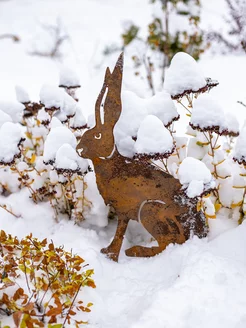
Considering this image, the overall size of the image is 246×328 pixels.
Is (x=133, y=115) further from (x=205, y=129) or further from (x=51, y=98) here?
(x=51, y=98)

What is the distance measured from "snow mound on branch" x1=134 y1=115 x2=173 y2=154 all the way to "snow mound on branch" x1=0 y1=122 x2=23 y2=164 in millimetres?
648

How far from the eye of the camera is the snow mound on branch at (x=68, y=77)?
2.29m

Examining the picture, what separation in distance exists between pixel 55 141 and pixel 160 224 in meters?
0.67

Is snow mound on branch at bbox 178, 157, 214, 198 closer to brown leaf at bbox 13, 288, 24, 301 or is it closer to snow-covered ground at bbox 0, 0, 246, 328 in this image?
snow-covered ground at bbox 0, 0, 246, 328

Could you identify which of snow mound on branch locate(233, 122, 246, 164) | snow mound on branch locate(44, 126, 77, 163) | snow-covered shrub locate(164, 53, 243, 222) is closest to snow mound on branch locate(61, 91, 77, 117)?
snow mound on branch locate(44, 126, 77, 163)

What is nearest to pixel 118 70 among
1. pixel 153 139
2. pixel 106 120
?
pixel 106 120

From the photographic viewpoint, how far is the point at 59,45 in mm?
7598

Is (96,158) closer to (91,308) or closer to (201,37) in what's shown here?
(91,308)

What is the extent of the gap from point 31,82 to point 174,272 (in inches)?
196

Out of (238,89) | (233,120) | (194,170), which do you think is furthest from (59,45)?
(194,170)

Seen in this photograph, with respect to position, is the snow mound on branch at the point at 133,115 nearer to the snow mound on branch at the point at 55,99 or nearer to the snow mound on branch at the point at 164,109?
the snow mound on branch at the point at 164,109

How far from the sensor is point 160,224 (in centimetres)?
183

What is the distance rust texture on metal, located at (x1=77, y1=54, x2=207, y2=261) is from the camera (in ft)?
5.82

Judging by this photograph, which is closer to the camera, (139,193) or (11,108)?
(139,193)
